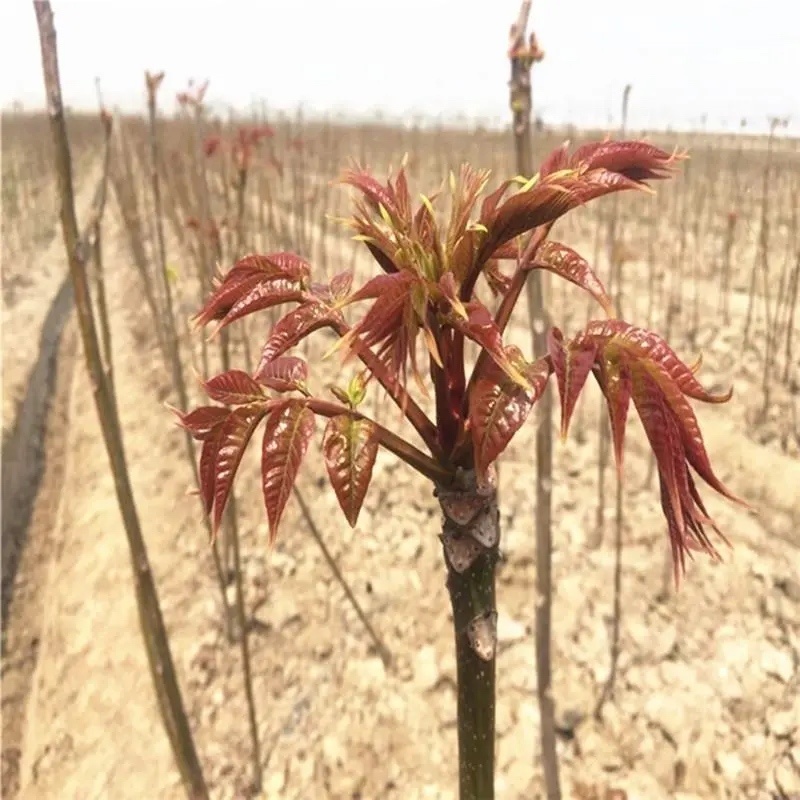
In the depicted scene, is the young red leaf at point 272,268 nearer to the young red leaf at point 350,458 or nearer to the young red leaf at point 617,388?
the young red leaf at point 350,458

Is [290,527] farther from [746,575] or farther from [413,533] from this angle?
[746,575]

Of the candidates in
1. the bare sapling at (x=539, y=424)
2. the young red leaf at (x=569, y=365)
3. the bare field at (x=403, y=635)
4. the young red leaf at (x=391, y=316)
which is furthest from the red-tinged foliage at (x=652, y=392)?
the bare field at (x=403, y=635)

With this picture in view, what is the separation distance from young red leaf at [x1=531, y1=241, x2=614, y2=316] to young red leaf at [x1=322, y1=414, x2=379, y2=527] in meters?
0.22

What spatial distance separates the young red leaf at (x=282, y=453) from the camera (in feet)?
2.19

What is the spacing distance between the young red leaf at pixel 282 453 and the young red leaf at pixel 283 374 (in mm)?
31

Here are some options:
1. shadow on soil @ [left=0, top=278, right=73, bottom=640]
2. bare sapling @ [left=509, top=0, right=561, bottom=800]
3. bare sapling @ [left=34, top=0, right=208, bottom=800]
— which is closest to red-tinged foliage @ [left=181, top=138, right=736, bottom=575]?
bare sapling @ [left=34, top=0, right=208, bottom=800]

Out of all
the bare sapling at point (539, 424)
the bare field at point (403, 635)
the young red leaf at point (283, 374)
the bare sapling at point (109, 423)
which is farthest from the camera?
the bare field at point (403, 635)

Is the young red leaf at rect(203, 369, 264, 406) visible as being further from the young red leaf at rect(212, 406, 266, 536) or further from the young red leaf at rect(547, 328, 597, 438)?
the young red leaf at rect(547, 328, 597, 438)

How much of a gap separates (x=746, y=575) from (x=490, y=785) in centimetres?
302

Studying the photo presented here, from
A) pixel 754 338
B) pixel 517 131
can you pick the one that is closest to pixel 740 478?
pixel 754 338

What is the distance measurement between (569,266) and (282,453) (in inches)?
12.3

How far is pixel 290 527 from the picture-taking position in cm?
428

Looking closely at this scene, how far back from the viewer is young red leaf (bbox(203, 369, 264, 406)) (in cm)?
69

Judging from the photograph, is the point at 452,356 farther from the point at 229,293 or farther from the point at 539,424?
the point at 539,424
